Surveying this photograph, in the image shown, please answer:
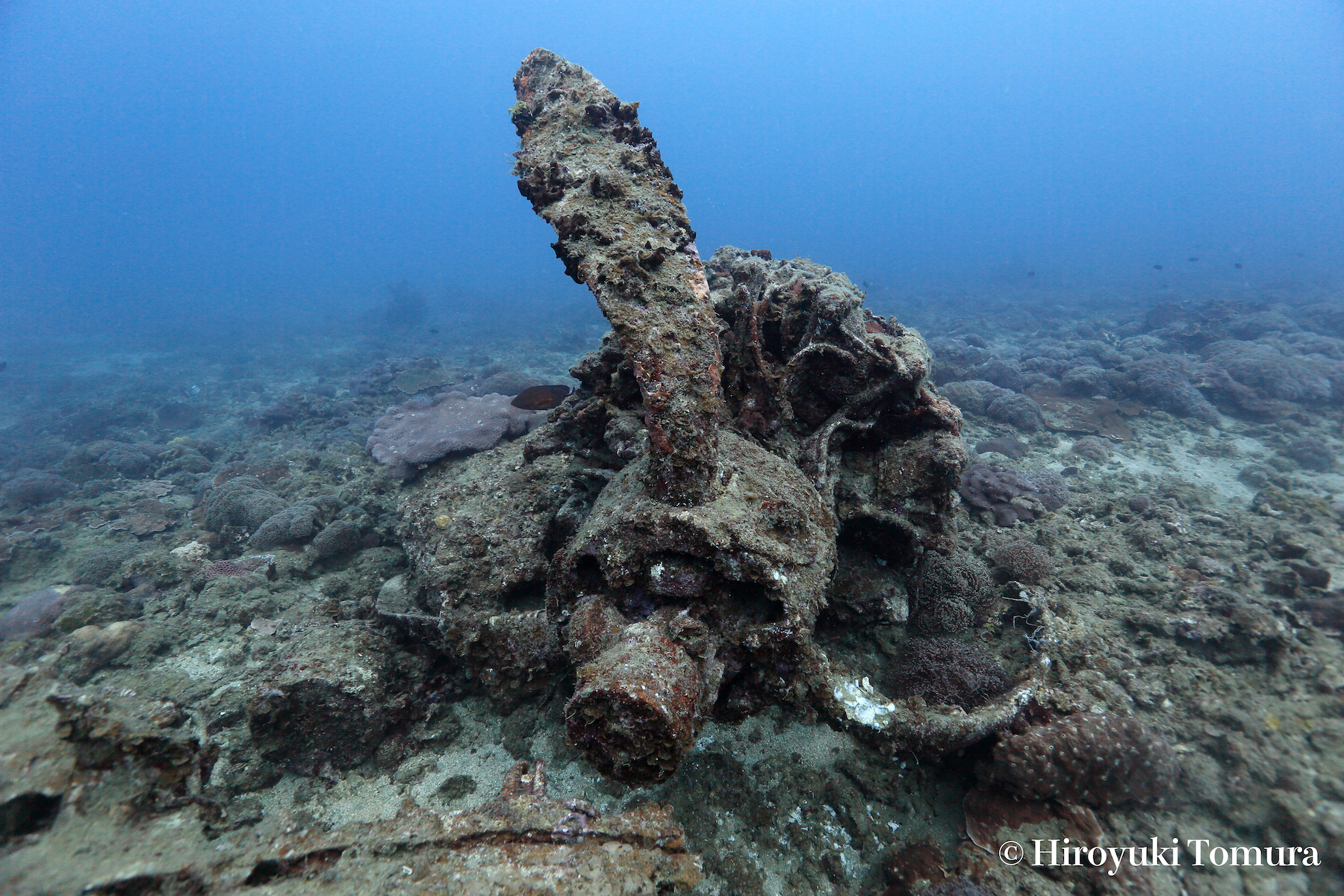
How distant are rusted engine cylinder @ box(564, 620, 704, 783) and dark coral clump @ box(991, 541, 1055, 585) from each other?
4255 millimetres

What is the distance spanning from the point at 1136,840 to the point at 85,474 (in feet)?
66.0

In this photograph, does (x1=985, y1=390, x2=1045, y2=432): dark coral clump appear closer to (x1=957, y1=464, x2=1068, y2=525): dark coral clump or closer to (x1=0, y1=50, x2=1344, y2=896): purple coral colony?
(x1=0, y1=50, x2=1344, y2=896): purple coral colony

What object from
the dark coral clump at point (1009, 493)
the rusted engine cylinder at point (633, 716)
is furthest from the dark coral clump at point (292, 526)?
the dark coral clump at point (1009, 493)

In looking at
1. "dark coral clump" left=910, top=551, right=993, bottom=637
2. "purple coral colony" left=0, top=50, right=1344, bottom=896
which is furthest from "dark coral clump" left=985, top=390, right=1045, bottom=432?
"dark coral clump" left=910, top=551, right=993, bottom=637

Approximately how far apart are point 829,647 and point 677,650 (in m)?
2.18

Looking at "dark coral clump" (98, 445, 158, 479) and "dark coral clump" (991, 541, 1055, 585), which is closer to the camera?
"dark coral clump" (991, 541, 1055, 585)

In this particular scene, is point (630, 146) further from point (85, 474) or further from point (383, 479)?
point (85, 474)

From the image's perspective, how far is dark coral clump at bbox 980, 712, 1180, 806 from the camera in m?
3.16

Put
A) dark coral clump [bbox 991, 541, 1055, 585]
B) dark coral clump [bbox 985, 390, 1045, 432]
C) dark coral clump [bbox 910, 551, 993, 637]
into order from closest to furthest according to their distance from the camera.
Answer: dark coral clump [bbox 910, 551, 993, 637]
dark coral clump [bbox 991, 541, 1055, 585]
dark coral clump [bbox 985, 390, 1045, 432]

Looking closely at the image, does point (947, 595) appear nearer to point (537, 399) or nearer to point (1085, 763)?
point (1085, 763)

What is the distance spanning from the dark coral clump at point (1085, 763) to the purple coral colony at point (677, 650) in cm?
2

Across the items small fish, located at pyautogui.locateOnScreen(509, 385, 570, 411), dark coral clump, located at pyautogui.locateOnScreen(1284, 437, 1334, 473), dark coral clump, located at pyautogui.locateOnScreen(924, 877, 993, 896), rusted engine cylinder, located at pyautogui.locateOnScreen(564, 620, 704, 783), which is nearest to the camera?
rusted engine cylinder, located at pyautogui.locateOnScreen(564, 620, 704, 783)

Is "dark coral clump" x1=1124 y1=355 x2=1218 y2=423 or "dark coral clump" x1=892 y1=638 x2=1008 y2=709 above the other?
"dark coral clump" x1=1124 y1=355 x2=1218 y2=423

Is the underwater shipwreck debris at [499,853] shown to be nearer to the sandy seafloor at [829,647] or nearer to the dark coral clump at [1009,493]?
the sandy seafloor at [829,647]
